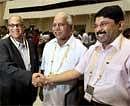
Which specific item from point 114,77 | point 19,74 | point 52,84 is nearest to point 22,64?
point 19,74

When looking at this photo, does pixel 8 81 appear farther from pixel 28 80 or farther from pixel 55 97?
pixel 55 97

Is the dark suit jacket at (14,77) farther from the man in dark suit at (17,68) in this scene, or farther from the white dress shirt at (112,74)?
the white dress shirt at (112,74)

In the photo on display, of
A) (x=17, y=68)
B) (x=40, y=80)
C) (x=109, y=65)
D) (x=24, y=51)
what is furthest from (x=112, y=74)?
(x=24, y=51)

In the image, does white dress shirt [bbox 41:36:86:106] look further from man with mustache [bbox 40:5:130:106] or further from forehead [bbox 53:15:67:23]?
man with mustache [bbox 40:5:130:106]

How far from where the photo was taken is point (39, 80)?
270cm

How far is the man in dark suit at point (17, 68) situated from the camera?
9.18 ft

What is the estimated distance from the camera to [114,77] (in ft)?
6.92

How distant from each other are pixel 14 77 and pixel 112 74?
1.02 meters

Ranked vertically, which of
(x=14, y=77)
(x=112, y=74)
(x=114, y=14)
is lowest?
(x=14, y=77)

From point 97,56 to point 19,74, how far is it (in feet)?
2.55

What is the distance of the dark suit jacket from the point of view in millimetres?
2793

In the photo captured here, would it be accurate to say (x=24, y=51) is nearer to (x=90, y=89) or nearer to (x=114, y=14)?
(x=90, y=89)

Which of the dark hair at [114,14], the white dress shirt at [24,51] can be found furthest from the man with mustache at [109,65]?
the white dress shirt at [24,51]

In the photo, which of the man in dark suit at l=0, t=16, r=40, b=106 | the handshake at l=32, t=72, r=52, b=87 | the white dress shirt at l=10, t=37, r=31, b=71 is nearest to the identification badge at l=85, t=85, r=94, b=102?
the handshake at l=32, t=72, r=52, b=87
